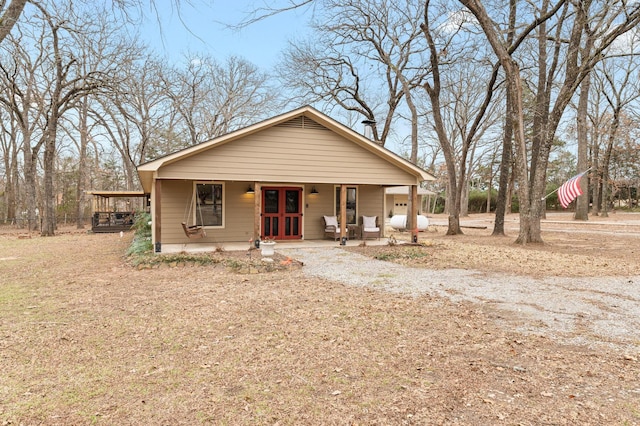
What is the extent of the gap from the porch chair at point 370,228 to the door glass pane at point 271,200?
3.14 meters

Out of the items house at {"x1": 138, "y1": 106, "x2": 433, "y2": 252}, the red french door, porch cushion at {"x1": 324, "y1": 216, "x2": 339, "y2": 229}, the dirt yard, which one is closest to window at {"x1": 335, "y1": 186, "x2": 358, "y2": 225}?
house at {"x1": 138, "y1": 106, "x2": 433, "y2": 252}

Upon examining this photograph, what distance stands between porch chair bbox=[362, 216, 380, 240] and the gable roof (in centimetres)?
217

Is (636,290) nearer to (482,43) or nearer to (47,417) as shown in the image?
(47,417)

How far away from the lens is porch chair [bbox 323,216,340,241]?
1245 cm

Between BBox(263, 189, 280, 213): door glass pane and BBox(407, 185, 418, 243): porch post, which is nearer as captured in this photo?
BBox(407, 185, 418, 243): porch post

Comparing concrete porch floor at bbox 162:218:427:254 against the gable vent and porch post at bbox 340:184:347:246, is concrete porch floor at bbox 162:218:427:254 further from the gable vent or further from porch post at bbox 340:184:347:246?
the gable vent

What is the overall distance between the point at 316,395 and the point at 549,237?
14777 millimetres

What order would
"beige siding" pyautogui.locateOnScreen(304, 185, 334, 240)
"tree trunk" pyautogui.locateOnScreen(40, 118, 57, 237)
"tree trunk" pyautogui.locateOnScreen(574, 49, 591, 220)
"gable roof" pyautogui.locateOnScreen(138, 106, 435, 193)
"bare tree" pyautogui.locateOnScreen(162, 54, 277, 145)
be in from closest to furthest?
"gable roof" pyautogui.locateOnScreen(138, 106, 435, 193) < "beige siding" pyautogui.locateOnScreen(304, 185, 334, 240) < "tree trunk" pyautogui.locateOnScreen(40, 118, 57, 237) < "tree trunk" pyautogui.locateOnScreen(574, 49, 591, 220) < "bare tree" pyautogui.locateOnScreen(162, 54, 277, 145)

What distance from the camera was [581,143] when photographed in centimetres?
2216

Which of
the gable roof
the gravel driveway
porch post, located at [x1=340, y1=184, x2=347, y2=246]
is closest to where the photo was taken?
the gravel driveway

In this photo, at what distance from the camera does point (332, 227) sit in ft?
41.1

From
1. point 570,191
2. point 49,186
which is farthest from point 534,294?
point 49,186

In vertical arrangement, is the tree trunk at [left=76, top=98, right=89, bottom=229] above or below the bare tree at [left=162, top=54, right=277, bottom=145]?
below

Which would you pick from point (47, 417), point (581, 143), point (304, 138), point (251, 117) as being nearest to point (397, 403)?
point (47, 417)
